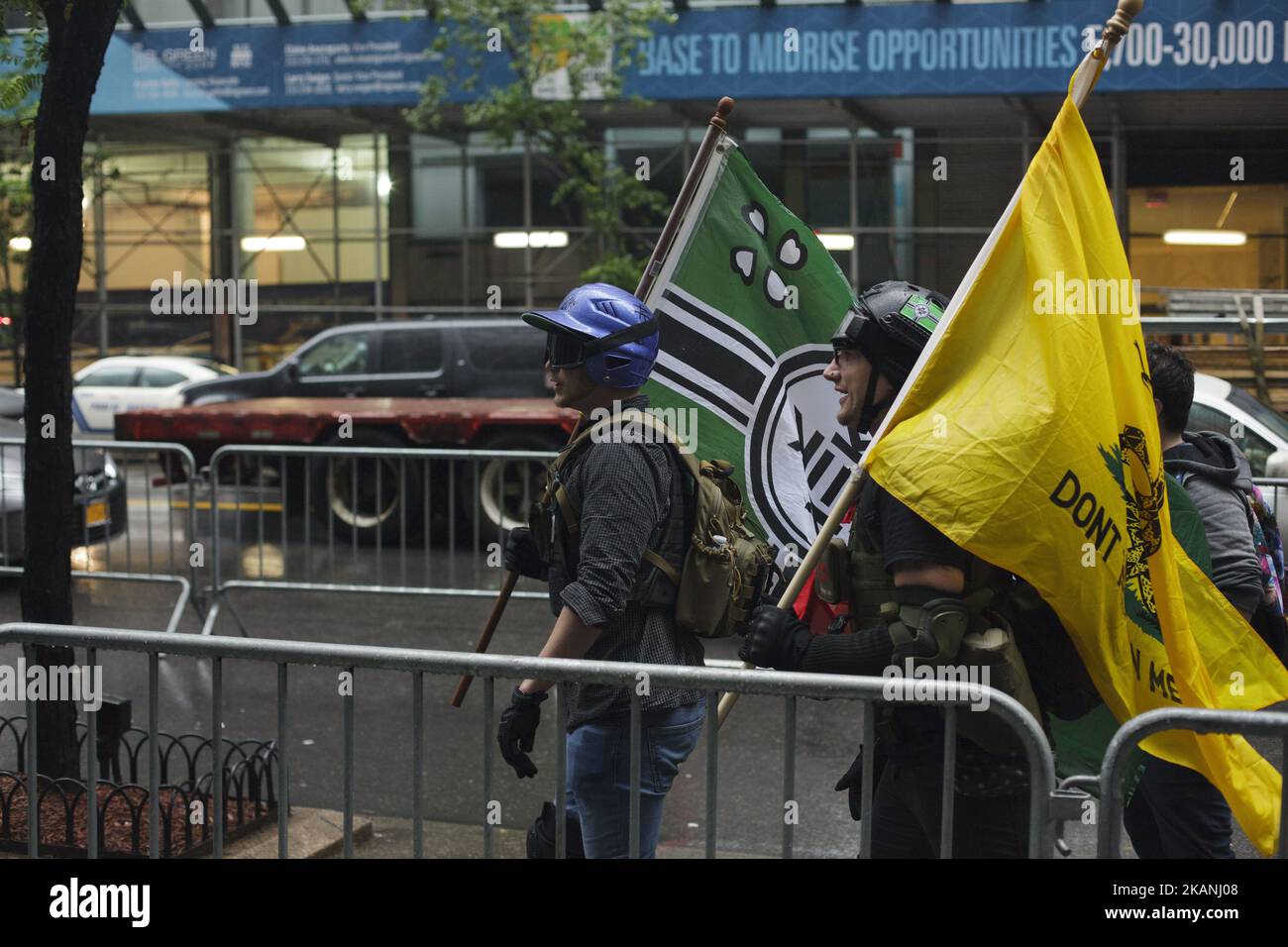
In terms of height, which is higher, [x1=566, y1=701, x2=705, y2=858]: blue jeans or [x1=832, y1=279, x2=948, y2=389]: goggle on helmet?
[x1=832, y1=279, x2=948, y2=389]: goggle on helmet

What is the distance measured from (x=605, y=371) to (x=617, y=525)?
42 centimetres

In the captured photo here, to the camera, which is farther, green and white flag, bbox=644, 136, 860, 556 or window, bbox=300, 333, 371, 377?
window, bbox=300, 333, 371, 377

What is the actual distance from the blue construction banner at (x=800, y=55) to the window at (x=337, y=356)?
5.77 metres

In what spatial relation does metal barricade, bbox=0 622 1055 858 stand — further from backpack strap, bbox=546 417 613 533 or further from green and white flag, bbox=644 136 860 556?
green and white flag, bbox=644 136 860 556

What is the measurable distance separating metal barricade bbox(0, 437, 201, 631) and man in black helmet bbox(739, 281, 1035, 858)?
5802 millimetres

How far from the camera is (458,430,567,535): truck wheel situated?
37.2 feet

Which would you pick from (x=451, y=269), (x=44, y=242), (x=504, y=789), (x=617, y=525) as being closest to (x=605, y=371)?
(x=617, y=525)

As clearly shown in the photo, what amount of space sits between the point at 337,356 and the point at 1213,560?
38.8 feet

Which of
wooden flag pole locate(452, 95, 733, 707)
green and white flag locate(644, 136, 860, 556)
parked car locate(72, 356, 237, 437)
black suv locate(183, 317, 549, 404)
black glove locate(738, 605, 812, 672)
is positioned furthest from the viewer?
parked car locate(72, 356, 237, 437)

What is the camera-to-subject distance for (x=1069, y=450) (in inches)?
132

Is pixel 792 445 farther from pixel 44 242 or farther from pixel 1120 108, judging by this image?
pixel 1120 108

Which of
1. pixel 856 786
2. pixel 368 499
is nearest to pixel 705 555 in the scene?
pixel 856 786

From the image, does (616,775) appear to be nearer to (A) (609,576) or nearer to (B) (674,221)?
(A) (609,576)

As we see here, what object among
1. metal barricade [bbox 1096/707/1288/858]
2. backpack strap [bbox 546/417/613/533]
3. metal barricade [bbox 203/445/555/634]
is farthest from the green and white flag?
metal barricade [bbox 203/445/555/634]
